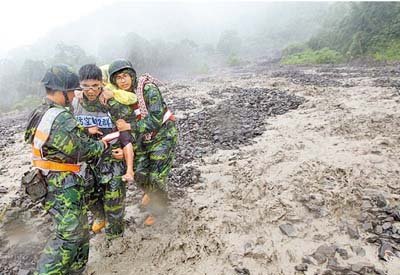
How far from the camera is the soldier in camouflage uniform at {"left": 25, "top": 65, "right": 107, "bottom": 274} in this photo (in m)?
3.47

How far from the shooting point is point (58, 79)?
3525 millimetres

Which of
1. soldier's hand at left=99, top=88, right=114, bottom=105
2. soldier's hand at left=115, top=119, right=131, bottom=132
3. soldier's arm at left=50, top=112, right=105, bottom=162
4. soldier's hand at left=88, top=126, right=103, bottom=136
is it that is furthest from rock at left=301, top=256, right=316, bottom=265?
soldier's hand at left=99, top=88, right=114, bottom=105

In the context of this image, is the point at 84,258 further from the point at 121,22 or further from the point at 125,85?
the point at 121,22

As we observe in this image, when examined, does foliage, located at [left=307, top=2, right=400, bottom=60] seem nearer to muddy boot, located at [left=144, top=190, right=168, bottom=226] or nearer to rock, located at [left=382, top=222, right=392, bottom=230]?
rock, located at [left=382, top=222, right=392, bottom=230]

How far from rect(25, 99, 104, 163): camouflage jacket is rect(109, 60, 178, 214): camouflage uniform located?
3.23 ft

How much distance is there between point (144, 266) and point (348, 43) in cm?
2615

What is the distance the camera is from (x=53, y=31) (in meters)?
73.6

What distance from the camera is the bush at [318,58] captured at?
24516mm

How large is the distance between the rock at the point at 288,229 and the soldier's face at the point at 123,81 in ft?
8.77

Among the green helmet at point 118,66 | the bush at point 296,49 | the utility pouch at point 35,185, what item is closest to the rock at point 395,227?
the green helmet at point 118,66

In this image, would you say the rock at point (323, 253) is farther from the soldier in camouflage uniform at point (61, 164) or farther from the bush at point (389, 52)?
the bush at point (389, 52)

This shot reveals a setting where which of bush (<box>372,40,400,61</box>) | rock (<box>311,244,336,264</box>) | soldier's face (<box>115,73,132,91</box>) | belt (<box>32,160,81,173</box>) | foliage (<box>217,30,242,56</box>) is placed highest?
soldier's face (<box>115,73,132,91</box>)

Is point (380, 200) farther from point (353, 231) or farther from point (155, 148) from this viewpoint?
point (155, 148)

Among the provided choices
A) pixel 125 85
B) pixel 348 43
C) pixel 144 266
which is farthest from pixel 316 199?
pixel 348 43
